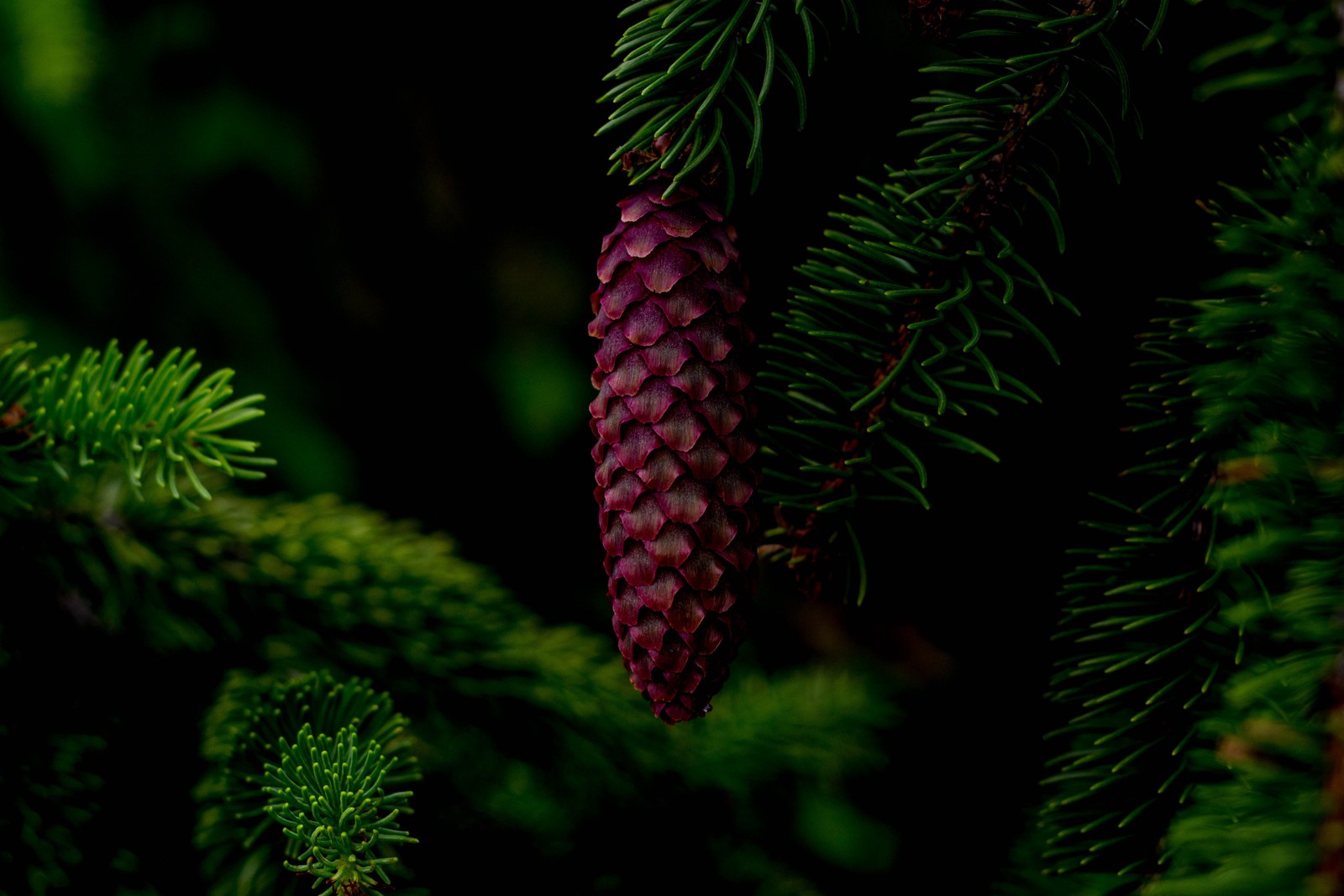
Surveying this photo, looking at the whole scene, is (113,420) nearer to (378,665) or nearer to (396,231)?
(378,665)

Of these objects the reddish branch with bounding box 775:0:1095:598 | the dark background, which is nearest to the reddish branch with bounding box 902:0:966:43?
the reddish branch with bounding box 775:0:1095:598

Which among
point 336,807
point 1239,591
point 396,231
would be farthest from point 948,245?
point 396,231

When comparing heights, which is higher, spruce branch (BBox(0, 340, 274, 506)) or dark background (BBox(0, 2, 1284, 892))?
dark background (BBox(0, 2, 1284, 892))

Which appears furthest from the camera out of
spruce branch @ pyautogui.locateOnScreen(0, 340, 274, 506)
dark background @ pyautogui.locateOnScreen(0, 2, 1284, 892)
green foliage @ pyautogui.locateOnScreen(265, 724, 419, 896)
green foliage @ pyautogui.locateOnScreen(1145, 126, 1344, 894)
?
dark background @ pyautogui.locateOnScreen(0, 2, 1284, 892)

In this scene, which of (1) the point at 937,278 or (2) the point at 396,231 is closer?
(1) the point at 937,278

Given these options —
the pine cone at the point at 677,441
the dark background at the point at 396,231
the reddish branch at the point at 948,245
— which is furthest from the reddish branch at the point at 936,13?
the dark background at the point at 396,231

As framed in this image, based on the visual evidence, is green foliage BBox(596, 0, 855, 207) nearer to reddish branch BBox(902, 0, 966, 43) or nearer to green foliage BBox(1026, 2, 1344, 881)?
reddish branch BBox(902, 0, 966, 43)

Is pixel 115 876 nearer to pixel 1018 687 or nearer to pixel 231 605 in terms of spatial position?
pixel 231 605
